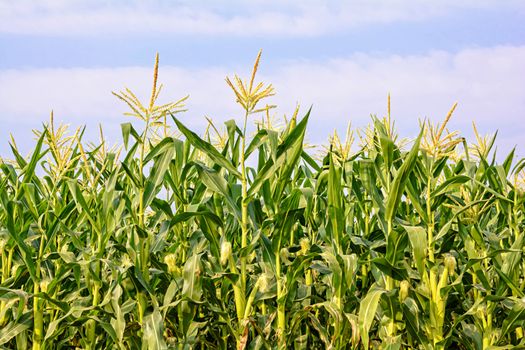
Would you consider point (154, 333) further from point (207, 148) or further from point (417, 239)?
point (417, 239)

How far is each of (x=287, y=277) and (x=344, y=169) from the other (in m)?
1.11

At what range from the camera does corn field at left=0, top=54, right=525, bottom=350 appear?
390 cm

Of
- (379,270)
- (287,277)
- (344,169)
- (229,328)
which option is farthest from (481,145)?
(229,328)

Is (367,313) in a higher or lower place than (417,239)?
A: lower

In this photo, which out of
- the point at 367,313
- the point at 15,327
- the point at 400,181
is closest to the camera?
the point at 367,313

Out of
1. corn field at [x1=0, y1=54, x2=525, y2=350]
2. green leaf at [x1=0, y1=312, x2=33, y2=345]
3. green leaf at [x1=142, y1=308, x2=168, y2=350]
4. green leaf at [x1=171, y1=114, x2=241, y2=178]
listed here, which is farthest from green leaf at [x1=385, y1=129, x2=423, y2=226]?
green leaf at [x1=0, y1=312, x2=33, y2=345]

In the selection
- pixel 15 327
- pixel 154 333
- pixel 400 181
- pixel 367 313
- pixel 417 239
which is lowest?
pixel 15 327

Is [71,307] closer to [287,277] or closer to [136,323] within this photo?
[136,323]

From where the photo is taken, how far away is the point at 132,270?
390cm

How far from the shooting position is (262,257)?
432 centimetres

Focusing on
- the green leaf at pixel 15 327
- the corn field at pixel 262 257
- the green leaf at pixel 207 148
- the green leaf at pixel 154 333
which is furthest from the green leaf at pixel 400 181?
the green leaf at pixel 15 327

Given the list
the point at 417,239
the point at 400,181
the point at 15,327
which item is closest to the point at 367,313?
the point at 417,239

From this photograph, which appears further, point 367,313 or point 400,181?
point 400,181

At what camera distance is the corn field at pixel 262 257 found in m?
3.90
